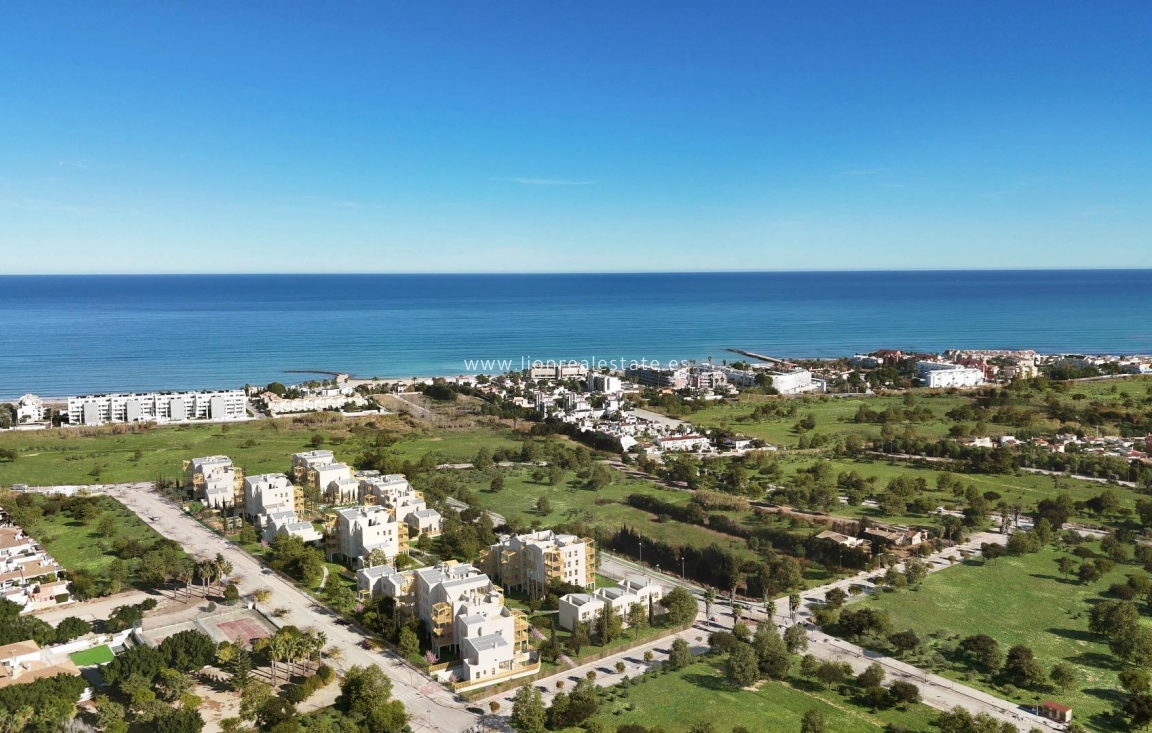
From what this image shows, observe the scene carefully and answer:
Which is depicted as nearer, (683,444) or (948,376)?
A: (683,444)

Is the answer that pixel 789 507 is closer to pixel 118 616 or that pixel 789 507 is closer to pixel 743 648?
pixel 743 648

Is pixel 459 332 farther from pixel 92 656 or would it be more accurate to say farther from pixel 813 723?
pixel 813 723

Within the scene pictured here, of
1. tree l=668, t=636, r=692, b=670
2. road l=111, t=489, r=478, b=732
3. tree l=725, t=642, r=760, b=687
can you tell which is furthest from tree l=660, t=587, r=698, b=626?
road l=111, t=489, r=478, b=732

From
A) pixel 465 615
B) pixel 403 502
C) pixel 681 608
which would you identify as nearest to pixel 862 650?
pixel 681 608

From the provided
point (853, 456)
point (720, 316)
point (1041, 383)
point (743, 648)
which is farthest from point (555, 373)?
point (720, 316)

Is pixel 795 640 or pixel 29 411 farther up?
pixel 29 411

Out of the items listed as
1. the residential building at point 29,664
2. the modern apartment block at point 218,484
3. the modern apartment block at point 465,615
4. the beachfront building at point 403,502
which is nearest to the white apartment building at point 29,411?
the modern apartment block at point 218,484

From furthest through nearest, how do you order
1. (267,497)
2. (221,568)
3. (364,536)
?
1. (267,497)
2. (364,536)
3. (221,568)

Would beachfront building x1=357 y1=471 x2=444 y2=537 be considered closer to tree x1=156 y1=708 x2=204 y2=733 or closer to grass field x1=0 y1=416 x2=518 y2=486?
grass field x1=0 y1=416 x2=518 y2=486
